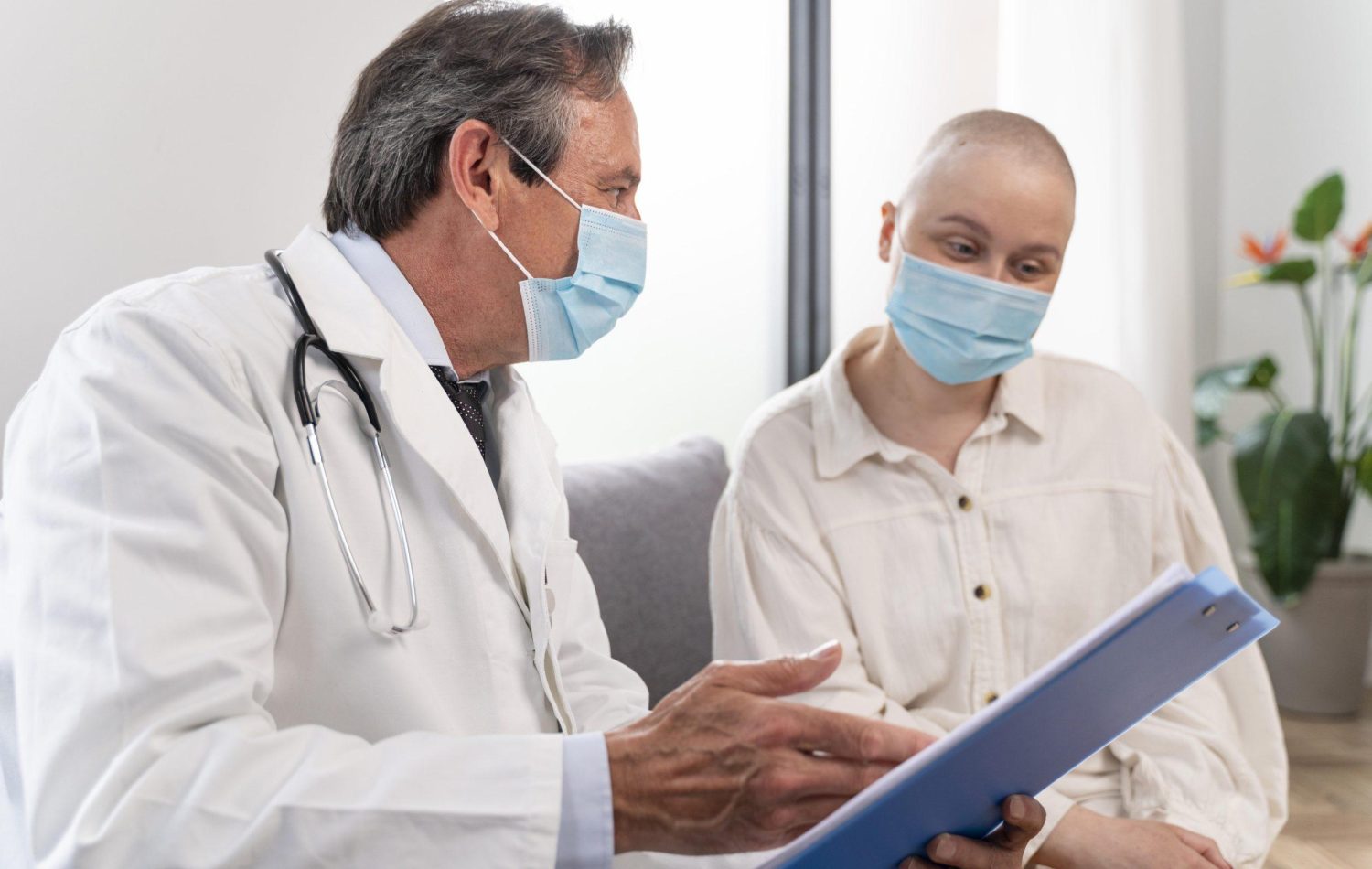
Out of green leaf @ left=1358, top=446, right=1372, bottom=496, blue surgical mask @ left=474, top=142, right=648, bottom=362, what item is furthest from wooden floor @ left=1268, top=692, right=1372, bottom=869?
blue surgical mask @ left=474, top=142, right=648, bottom=362

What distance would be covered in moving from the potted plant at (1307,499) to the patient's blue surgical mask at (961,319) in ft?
6.53

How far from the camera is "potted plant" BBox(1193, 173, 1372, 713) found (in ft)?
10.9

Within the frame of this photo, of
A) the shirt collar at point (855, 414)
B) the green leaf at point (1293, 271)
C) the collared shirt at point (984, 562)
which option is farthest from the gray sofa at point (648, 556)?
the green leaf at point (1293, 271)

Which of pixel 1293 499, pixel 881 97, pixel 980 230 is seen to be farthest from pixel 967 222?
pixel 1293 499

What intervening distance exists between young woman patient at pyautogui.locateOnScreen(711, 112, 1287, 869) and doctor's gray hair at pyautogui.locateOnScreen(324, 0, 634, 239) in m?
0.59

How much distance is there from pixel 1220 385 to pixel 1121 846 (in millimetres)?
2368

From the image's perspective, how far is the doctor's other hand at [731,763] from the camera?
0.92 metres

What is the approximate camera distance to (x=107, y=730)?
864 millimetres

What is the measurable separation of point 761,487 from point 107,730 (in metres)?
1.00

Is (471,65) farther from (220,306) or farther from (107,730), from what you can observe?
(107,730)

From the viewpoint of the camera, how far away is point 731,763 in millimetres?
918

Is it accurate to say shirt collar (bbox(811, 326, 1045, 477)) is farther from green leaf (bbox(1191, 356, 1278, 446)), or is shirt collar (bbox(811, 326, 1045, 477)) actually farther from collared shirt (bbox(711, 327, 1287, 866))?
green leaf (bbox(1191, 356, 1278, 446))

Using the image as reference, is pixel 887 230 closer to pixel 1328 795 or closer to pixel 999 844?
pixel 999 844

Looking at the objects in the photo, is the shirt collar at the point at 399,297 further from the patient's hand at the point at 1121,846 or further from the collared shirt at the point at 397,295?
the patient's hand at the point at 1121,846
